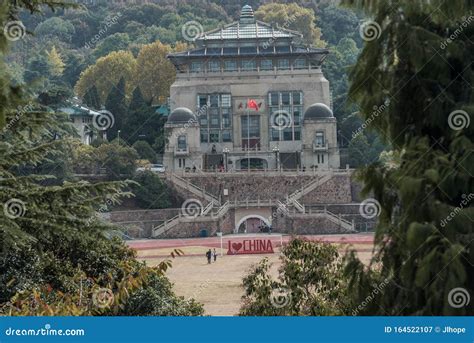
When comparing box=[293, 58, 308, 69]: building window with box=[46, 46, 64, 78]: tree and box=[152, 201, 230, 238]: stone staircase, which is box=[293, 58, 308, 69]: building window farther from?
box=[46, 46, 64, 78]: tree

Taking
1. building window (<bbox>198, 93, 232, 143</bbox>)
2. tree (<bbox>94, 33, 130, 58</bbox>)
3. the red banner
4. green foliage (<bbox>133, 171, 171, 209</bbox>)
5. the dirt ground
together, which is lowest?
the dirt ground

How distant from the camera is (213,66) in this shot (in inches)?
3590

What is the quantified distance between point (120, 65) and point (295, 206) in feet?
193

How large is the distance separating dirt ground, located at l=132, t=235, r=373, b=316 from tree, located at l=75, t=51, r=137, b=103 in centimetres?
6107

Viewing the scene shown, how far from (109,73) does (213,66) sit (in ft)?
135

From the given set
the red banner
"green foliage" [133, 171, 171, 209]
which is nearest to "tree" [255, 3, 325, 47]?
"green foliage" [133, 171, 171, 209]

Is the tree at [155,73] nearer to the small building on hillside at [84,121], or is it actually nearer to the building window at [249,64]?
the small building on hillside at [84,121]

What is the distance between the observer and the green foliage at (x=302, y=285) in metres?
20.5

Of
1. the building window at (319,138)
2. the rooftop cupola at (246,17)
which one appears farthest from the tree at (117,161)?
the rooftop cupola at (246,17)

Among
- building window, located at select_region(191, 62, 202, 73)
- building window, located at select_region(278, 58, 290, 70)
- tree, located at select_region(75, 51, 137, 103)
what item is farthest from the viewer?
tree, located at select_region(75, 51, 137, 103)

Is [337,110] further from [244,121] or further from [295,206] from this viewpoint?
[295,206]

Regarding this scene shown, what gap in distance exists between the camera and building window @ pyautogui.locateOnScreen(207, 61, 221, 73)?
90938 millimetres

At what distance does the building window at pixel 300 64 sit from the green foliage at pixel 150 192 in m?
19.1

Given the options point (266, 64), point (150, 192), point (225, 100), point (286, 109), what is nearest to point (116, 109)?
point (225, 100)
